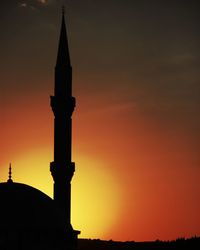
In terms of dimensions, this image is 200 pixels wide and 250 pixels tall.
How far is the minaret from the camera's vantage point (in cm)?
3006

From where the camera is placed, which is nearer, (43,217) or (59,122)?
(43,217)

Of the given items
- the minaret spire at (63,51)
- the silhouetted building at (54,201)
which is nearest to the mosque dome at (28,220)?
the silhouetted building at (54,201)

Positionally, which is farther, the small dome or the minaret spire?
the minaret spire

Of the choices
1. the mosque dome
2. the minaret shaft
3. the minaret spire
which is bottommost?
the mosque dome

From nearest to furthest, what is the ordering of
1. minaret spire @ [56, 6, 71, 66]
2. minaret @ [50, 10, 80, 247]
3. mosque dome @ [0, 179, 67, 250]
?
mosque dome @ [0, 179, 67, 250] < minaret @ [50, 10, 80, 247] < minaret spire @ [56, 6, 71, 66]

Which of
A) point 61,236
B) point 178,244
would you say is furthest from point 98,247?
point 61,236

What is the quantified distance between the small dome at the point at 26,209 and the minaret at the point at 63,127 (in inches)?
101

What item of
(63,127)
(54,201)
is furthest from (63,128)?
(54,201)

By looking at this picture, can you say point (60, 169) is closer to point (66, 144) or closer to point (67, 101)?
point (66, 144)

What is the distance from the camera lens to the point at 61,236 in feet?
84.0

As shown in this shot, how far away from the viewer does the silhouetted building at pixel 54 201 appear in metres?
24.0

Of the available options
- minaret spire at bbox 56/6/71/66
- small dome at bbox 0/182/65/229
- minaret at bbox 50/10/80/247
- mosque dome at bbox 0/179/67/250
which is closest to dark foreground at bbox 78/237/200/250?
minaret at bbox 50/10/80/247

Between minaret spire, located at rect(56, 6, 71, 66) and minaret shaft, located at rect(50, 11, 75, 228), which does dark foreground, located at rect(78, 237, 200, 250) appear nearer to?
minaret shaft, located at rect(50, 11, 75, 228)

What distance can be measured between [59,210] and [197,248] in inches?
352
